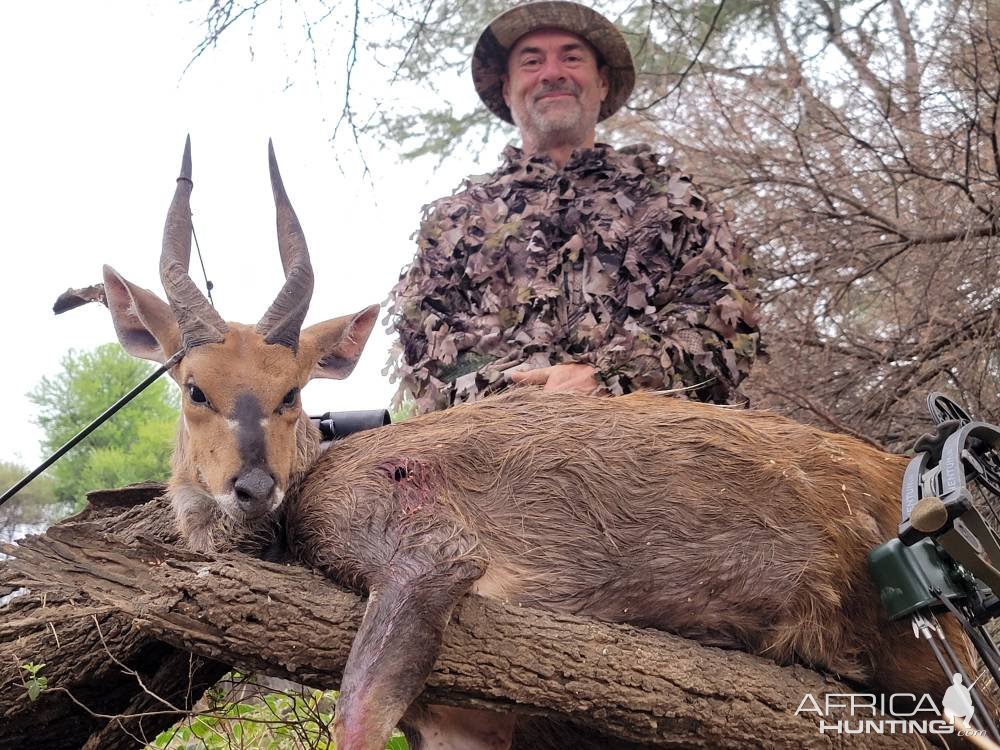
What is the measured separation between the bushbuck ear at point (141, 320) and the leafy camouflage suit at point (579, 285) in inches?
56.4

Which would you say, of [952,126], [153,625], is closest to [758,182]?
[952,126]

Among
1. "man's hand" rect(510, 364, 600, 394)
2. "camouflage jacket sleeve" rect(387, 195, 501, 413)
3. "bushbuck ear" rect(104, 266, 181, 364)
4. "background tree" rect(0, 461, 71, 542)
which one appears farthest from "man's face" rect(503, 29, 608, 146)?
"background tree" rect(0, 461, 71, 542)

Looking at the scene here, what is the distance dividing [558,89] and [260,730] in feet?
12.4

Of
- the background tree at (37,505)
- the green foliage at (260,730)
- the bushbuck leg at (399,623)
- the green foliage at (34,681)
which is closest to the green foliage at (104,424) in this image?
the background tree at (37,505)

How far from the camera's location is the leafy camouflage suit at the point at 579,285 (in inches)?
172

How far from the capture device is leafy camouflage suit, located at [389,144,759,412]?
4367 mm

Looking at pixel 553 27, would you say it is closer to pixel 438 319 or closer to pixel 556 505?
pixel 438 319

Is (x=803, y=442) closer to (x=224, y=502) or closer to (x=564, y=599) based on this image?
(x=564, y=599)

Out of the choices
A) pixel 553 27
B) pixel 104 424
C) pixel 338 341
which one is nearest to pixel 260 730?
pixel 338 341

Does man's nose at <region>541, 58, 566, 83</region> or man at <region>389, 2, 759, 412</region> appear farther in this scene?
man's nose at <region>541, 58, 566, 83</region>

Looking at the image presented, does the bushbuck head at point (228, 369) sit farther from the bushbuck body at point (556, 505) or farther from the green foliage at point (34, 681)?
the green foliage at point (34, 681)

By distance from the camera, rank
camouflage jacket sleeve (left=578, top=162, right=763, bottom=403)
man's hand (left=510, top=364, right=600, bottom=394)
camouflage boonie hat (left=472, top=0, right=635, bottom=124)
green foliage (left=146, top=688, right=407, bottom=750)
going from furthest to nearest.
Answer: camouflage boonie hat (left=472, top=0, right=635, bottom=124)
camouflage jacket sleeve (left=578, top=162, right=763, bottom=403)
man's hand (left=510, top=364, right=600, bottom=394)
green foliage (left=146, top=688, right=407, bottom=750)

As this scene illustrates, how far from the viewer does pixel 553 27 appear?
5.46 m

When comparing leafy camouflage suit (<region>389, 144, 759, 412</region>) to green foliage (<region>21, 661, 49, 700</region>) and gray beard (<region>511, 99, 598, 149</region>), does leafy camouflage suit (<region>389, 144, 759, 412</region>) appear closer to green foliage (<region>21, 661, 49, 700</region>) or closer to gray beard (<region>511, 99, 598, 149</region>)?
gray beard (<region>511, 99, 598, 149</region>)
